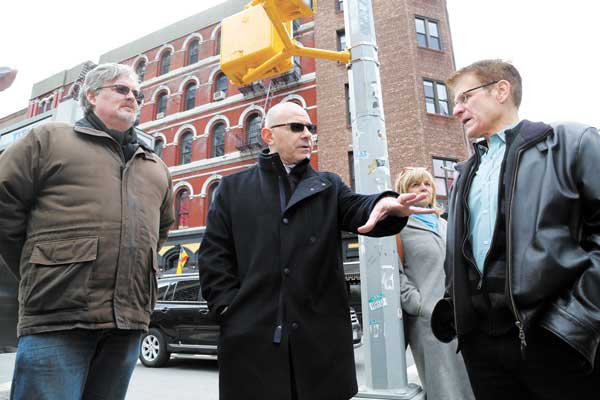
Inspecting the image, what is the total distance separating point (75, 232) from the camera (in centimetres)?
204

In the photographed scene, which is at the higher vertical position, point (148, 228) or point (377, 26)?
point (377, 26)

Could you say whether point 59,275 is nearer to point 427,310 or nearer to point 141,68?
point 427,310

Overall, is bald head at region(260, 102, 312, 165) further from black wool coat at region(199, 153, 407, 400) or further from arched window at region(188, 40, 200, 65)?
arched window at region(188, 40, 200, 65)

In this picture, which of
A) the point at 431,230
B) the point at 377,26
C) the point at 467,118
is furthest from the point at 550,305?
the point at 377,26

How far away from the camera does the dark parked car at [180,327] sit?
8.02m

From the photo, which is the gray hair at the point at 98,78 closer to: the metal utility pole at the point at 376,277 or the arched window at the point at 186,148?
the metal utility pole at the point at 376,277

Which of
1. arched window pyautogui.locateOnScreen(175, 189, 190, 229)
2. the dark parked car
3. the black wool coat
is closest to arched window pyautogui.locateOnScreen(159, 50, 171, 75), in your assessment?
arched window pyautogui.locateOnScreen(175, 189, 190, 229)

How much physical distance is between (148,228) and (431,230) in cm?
216

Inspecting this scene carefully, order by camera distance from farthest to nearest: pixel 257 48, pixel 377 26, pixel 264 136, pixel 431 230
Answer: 1. pixel 377 26
2. pixel 257 48
3. pixel 431 230
4. pixel 264 136

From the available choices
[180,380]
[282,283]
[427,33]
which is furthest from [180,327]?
[427,33]

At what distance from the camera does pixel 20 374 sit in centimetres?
188

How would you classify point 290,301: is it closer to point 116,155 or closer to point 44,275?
point 44,275

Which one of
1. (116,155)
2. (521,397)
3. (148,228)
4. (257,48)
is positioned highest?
(257,48)

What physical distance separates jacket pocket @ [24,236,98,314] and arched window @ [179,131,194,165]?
2128cm
